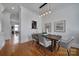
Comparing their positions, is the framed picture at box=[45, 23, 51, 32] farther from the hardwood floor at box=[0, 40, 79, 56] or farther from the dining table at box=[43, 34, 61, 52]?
the hardwood floor at box=[0, 40, 79, 56]

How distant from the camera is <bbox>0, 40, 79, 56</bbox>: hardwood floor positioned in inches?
73.7

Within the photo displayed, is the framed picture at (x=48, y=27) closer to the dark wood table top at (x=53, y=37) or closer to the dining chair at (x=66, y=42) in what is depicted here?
the dark wood table top at (x=53, y=37)

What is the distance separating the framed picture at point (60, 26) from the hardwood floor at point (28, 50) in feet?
1.25

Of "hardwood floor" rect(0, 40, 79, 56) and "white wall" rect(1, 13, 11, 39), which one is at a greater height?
"white wall" rect(1, 13, 11, 39)

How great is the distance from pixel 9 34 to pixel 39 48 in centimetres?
66

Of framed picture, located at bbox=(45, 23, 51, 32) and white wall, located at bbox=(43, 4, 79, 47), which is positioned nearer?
white wall, located at bbox=(43, 4, 79, 47)

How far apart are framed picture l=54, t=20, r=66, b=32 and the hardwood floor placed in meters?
0.38

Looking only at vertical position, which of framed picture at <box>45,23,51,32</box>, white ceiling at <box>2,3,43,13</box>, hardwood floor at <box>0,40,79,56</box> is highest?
white ceiling at <box>2,3,43,13</box>

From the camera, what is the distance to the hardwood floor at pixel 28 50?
1.87m

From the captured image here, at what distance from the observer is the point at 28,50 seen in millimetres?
1926

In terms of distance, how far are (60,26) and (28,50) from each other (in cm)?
81

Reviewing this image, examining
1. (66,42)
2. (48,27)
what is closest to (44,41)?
(48,27)

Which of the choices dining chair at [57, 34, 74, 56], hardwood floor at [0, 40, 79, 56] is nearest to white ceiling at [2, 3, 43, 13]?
hardwood floor at [0, 40, 79, 56]

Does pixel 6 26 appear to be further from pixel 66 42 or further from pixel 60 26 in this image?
pixel 66 42
